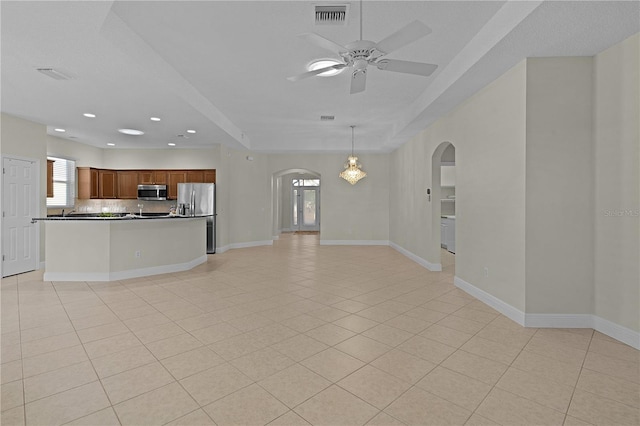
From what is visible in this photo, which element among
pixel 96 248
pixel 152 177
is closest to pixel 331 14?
pixel 96 248

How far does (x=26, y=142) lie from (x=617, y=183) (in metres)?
8.86

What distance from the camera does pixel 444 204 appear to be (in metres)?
10.2

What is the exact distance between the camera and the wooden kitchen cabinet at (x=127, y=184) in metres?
8.92

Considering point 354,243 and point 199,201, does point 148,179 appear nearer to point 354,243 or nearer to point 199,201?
point 199,201

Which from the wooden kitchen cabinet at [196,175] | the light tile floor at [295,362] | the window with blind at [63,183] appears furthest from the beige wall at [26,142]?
the wooden kitchen cabinet at [196,175]

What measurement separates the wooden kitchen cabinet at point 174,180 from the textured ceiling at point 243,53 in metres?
2.55

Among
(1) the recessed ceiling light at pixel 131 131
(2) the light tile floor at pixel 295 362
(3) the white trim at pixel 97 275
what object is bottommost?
(2) the light tile floor at pixel 295 362

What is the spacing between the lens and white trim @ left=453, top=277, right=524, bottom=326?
3582 mm

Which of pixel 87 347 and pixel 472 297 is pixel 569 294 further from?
pixel 87 347

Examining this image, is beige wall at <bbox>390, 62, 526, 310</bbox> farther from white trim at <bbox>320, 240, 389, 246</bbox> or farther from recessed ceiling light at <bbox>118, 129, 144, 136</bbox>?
recessed ceiling light at <bbox>118, 129, 144, 136</bbox>

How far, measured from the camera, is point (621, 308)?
3.09m

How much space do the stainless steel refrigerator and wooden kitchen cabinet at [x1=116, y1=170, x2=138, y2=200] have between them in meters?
1.53

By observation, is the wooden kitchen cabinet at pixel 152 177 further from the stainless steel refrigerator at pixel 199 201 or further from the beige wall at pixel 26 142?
the beige wall at pixel 26 142

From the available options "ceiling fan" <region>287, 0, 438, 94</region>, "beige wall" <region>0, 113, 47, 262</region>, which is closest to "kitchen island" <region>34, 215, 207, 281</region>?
"beige wall" <region>0, 113, 47, 262</region>
